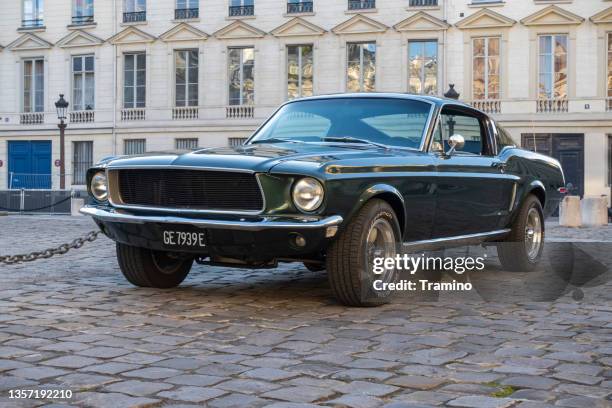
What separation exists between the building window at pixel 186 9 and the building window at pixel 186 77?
1.39 metres

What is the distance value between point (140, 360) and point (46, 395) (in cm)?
75

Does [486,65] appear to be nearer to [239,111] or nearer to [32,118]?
[239,111]

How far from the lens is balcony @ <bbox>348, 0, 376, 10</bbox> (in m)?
32.9

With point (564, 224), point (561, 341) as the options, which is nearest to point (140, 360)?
point (561, 341)

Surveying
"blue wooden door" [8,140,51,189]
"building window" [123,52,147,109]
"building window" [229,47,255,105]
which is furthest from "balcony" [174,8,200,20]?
"blue wooden door" [8,140,51,189]

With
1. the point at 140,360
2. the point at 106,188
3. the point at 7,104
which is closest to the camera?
the point at 140,360

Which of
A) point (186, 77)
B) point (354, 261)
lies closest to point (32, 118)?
point (186, 77)

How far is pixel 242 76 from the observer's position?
34.4 metres

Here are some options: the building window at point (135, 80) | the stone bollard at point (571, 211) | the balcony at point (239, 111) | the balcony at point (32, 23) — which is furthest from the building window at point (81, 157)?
the stone bollard at point (571, 211)

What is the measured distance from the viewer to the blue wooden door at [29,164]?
117 feet

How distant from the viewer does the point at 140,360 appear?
436 cm

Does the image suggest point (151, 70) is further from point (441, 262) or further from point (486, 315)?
point (486, 315)

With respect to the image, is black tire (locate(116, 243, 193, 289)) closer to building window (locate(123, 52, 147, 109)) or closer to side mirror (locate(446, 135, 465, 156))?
side mirror (locate(446, 135, 465, 156))

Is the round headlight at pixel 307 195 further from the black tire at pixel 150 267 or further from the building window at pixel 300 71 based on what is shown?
the building window at pixel 300 71
